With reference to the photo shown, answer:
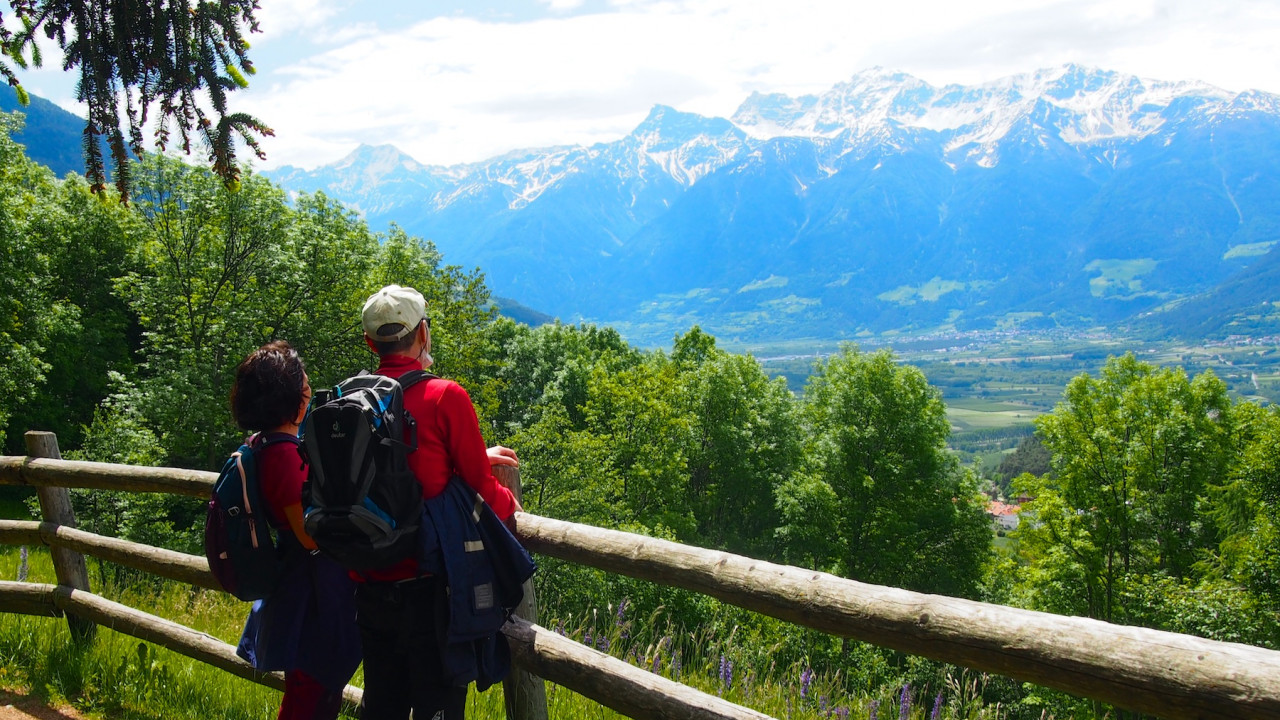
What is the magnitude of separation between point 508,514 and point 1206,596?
2460cm

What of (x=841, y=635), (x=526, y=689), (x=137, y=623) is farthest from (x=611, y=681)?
Result: (x=137, y=623)

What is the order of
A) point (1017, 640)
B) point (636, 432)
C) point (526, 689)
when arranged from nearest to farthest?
point (1017, 640)
point (526, 689)
point (636, 432)

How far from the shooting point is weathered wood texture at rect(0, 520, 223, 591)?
4554 millimetres

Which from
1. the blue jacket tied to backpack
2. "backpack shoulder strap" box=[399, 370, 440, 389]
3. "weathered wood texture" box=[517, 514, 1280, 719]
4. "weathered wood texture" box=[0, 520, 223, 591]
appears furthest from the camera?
"weathered wood texture" box=[0, 520, 223, 591]

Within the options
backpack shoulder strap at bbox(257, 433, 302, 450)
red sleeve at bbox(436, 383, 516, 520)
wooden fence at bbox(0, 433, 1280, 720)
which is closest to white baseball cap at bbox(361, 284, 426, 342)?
red sleeve at bbox(436, 383, 516, 520)

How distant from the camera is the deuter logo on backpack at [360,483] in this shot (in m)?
2.44

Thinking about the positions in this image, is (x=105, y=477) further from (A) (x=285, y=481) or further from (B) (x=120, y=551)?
(A) (x=285, y=481)

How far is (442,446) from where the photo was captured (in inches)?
105

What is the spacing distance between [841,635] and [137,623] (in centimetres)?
457

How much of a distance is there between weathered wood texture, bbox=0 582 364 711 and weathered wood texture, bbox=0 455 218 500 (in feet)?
2.63

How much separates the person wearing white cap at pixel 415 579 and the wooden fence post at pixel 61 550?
399 centimetres

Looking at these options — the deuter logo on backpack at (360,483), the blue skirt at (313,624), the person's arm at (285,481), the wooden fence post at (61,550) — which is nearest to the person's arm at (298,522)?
the person's arm at (285,481)

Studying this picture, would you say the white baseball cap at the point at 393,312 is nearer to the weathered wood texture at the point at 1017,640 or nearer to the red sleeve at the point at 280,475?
the red sleeve at the point at 280,475

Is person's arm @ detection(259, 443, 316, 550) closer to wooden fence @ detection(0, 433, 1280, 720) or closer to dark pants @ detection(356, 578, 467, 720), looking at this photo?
dark pants @ detection(356, 578, 467, 720)
